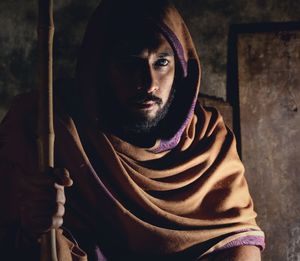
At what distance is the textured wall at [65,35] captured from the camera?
396 cm

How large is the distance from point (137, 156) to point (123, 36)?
1.92 ft

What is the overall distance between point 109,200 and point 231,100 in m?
1.38

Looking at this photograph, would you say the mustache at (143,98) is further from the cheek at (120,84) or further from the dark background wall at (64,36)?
the dark background wall at (64,36)

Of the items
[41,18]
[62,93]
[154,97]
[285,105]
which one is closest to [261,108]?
[285,105]

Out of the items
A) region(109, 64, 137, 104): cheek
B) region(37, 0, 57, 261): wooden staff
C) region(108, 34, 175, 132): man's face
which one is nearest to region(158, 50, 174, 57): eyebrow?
region(108, 34, 175, 132): man's face

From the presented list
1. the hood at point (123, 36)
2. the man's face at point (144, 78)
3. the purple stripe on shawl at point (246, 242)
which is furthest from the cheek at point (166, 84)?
the purple stripe on shawl at point (246, 242)

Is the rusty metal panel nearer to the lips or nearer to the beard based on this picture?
the beard

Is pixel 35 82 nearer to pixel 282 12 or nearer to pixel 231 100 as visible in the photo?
pixel 231 100

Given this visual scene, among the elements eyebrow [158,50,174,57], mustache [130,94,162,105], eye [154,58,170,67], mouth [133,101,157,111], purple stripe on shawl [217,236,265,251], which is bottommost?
purple stripe on shawl [217,236,265,251]

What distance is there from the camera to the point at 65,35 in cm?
400

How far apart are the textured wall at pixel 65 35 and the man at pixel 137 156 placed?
794mm

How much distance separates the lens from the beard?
10.0ft

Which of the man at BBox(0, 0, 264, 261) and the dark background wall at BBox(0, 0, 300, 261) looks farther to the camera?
the dark background wall at BBox(0, 0, 300, 261)

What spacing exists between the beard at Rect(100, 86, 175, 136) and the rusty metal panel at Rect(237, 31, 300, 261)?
91 cm
